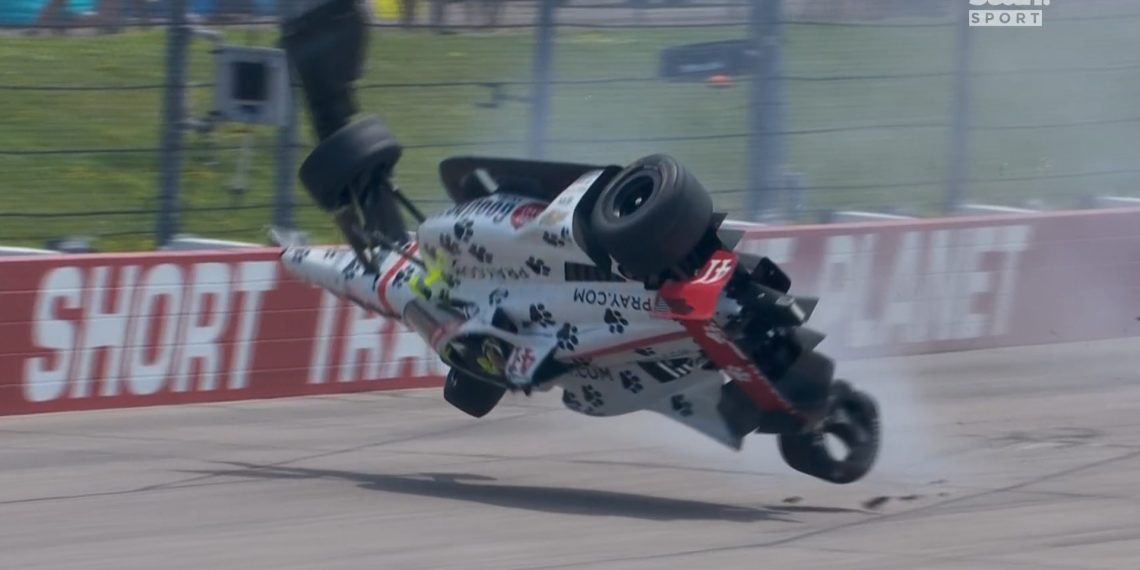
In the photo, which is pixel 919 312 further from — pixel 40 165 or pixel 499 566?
pixel 499 566

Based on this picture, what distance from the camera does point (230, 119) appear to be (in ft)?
40.0

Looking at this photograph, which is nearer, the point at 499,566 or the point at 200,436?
the point at 499,566

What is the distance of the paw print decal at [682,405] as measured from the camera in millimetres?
8406

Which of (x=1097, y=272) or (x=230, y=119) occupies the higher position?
(x=230, y=119)

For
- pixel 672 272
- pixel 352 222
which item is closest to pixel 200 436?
pixel 352 222

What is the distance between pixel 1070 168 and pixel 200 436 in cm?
800

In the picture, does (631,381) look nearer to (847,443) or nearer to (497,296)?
(497,296)

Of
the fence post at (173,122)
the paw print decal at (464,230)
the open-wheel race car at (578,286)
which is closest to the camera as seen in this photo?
the open-wheel race car at (578,286)

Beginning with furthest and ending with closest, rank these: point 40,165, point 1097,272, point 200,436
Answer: point 1097,272
point 40,165
point 200,436

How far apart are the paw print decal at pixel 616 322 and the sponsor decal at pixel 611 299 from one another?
0.10 ft

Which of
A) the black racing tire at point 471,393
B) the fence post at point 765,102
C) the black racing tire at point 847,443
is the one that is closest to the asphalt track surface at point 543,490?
the black racing tire at point 847,443

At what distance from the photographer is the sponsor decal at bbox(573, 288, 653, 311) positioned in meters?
7.97

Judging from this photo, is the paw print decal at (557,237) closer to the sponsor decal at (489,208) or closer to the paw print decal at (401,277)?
the sponsor decal at (489,208)

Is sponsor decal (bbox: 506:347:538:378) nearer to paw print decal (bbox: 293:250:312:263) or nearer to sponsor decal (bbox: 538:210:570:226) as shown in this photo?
sponsor decal (bbox: 538:210:570:226)
